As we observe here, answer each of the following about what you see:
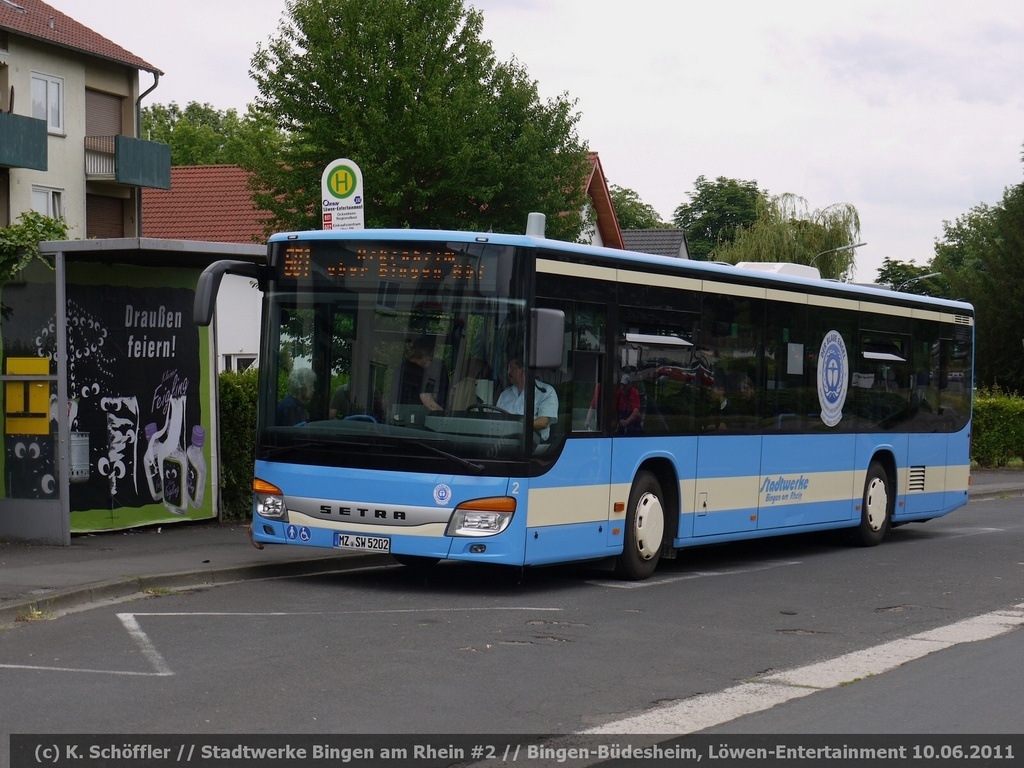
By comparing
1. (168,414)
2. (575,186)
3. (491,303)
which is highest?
(575,186)

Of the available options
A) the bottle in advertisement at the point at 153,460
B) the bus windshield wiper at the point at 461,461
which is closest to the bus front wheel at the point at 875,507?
the bus windshield wiper at the point at 461,461

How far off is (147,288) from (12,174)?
2781 cm

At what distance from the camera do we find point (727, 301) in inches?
560

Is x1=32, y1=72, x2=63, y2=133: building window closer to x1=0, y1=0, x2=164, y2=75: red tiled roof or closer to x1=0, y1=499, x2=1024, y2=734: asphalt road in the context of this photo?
x1=0, y1=0, x2=164, y2=75: red tiled roof

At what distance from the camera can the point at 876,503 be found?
17.3 meters

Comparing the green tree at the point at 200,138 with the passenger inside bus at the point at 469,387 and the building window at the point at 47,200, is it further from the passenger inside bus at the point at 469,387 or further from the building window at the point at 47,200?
the passenger inside bus at the point at 469,387

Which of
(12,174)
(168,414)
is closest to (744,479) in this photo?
(168,414)

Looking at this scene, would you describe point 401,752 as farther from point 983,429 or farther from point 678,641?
point 983,429

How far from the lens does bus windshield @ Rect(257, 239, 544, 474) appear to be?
36.8ft

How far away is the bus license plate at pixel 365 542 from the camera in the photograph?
448 inches

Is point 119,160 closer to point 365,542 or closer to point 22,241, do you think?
point 22,241

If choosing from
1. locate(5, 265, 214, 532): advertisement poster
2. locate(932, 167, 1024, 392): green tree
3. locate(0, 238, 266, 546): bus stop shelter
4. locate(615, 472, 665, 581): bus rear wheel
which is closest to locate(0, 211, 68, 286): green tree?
locate(0, 238, 266, 546): bus stop shelter

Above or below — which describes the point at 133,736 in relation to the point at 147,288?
below

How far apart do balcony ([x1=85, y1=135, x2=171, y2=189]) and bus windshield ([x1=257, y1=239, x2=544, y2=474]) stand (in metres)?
33.7
